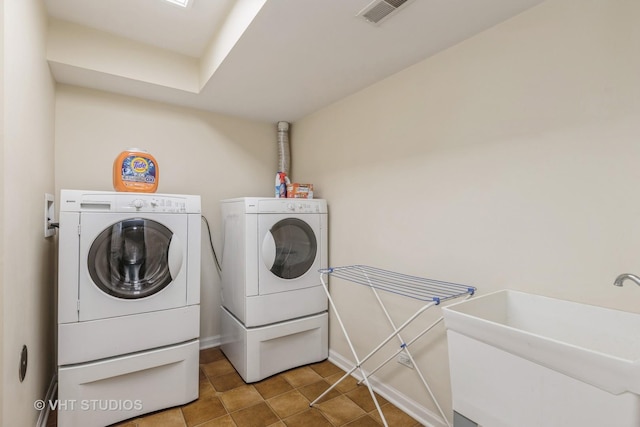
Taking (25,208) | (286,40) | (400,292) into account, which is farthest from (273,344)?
(286,40)

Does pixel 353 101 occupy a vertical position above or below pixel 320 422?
above

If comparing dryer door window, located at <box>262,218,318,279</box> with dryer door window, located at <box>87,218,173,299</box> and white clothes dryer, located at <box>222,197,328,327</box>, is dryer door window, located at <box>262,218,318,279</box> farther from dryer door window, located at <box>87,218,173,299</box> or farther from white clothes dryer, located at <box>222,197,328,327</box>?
dryer door window, located at <box>87,218,173,299</box>

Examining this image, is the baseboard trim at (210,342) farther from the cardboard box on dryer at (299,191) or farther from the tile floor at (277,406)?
the cardboard box on dryer at (299,191)

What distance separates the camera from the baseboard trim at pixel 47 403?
1.65m

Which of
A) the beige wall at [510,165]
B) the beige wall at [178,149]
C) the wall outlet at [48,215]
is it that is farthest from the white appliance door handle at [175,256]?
the beige wall at [510,165]

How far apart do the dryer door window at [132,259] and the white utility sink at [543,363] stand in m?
1.67

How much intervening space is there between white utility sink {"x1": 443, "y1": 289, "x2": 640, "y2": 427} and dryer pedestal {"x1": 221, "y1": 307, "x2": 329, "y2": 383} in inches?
54.8

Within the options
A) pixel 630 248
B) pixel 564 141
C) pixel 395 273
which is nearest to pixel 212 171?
pixel 395 273

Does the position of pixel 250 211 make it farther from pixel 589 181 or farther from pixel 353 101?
pixel 589 181

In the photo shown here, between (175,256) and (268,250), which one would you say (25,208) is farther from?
(268,250)

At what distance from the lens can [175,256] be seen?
189 centimetres

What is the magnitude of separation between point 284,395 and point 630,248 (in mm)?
2009

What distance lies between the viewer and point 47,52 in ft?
6.03

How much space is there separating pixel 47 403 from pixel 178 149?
76.5 inches
